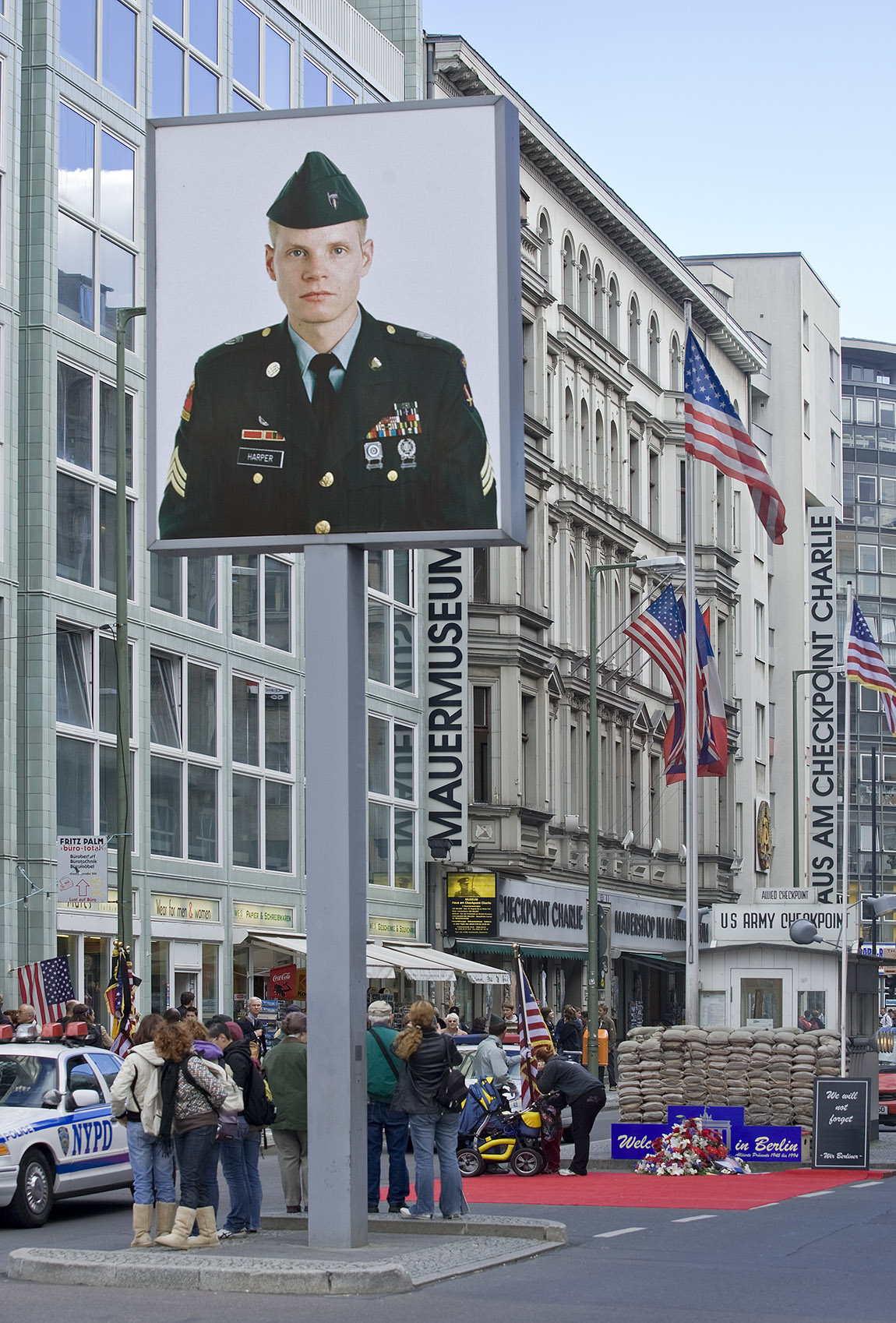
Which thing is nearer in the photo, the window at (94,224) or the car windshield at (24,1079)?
the car windshield at (24,1079)

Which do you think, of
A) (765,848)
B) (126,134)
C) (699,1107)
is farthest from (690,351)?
(765,848)

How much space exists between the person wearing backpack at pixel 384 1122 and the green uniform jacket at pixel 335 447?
4.83m

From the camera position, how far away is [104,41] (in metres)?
38.4

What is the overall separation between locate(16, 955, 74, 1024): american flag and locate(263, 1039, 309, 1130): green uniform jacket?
12.1 meters

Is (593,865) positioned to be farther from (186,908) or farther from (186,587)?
(186,587)

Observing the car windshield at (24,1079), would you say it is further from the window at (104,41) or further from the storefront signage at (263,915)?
the window at (104,41)

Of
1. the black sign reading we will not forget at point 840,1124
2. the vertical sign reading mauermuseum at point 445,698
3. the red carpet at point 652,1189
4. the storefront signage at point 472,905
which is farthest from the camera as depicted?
the storefront signage at point 472,905

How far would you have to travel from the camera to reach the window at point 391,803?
157 feet

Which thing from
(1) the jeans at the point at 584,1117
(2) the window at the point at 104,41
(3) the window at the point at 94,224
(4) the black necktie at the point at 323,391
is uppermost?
(2) the window at the point at 104,41

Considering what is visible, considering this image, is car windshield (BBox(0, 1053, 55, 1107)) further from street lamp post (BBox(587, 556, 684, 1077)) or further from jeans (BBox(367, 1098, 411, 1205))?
street lamp post (BBox(587, 556, 684, 1077))

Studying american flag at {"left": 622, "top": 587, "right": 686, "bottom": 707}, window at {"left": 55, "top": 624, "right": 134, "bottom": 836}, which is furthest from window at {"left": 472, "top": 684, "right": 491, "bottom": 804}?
window at {"left": 55, "top": 624, "right": 134, "bottom": 836}

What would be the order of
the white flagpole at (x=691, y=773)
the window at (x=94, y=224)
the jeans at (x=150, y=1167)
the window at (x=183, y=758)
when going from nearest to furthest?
the jeans at (x=150, y=1167)
the white flagpole at (x=691, y=773)
the window at (x=94, y=224)
the window at (x=183, y=758)

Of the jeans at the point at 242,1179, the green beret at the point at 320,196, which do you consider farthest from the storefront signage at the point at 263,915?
the green beret at the point at 320,196

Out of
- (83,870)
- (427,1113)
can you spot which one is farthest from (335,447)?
(83,870)
